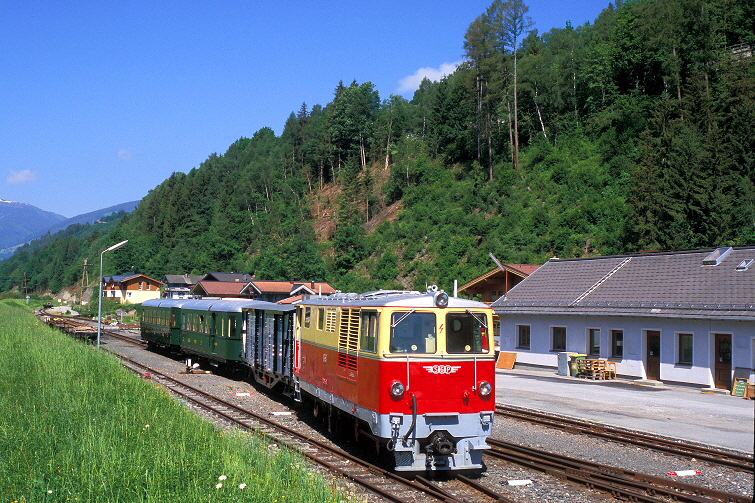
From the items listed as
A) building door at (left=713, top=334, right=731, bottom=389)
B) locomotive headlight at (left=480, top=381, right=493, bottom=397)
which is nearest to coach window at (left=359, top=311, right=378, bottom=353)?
locomotive headlight at (left=480, top=381, right=493, bottom=397)

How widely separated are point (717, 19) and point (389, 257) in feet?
112

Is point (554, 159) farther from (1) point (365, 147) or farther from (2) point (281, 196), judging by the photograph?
(2) point (281, 196)

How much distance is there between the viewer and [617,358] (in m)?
27.7

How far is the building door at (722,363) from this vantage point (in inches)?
921

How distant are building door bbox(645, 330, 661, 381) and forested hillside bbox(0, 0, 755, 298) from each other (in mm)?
14983

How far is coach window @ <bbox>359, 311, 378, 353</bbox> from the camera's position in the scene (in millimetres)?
11625

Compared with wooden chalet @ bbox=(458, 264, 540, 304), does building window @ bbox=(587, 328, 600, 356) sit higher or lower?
lower

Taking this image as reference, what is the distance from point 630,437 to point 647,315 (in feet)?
36.9

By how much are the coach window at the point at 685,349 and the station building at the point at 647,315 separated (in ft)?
0.12

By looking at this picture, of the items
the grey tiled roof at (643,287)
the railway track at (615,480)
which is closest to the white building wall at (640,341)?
the grey tiled roof at (643,287)

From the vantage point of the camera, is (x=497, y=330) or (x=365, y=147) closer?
(x=497, y=330)

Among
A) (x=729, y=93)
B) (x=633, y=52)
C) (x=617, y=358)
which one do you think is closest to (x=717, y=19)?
(x=633, y=52)

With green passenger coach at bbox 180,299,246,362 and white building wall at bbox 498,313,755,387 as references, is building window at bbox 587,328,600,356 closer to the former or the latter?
white building wall at bbox 498,313,755,387

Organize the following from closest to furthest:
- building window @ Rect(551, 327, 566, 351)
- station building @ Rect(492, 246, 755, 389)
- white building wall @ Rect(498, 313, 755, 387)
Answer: white building wall @ Rect(498, 313, 755, 387) → station building @ Rect(492, 246, 755, 389) → building window @ Rect(551, 327, 566, 351)
